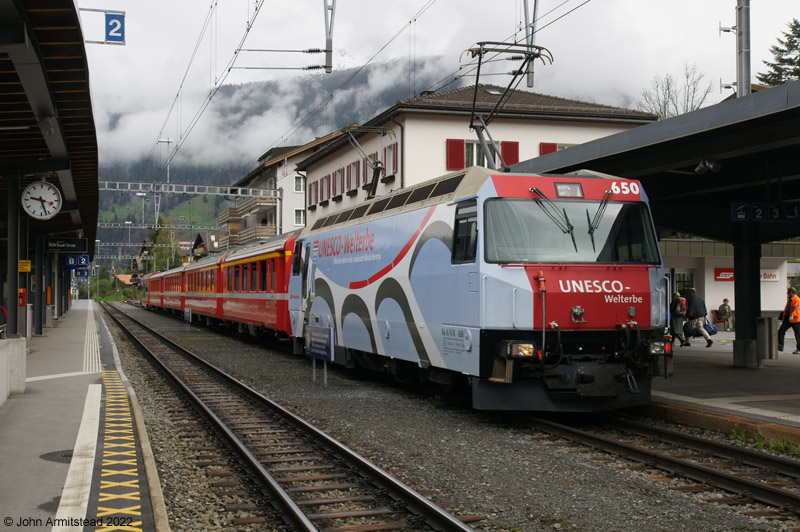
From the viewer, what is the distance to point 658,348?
1004cm

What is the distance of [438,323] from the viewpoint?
11.1 metres

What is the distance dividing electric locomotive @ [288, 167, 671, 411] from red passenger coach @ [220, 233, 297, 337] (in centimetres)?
Answer: 1019

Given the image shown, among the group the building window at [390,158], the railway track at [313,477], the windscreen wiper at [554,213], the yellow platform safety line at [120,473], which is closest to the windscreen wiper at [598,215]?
the windscreen wiper at [554,213]

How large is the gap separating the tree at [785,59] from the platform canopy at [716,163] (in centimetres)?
4537

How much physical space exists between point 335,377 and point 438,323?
18.7 feet

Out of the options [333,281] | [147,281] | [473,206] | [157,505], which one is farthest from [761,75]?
[157,505]

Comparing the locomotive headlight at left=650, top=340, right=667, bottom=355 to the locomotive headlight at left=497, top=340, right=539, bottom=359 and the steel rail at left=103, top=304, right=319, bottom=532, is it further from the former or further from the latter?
the steel rail at left=103, top=304, right=319, bottom=532

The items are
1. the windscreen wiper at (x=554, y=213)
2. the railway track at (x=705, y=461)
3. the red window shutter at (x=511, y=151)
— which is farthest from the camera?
the red window shutter at (x=511, y=151)

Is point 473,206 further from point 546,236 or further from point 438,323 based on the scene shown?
point 438,323

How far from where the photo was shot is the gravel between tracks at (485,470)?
6.43m

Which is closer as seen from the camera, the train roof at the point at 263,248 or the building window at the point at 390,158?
the train roof at the point at 263,248

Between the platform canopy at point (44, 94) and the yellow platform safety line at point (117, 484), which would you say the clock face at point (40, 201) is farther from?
the yellow platform safety line at point (117, 484)

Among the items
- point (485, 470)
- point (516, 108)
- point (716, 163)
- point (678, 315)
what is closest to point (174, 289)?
point (516, 108)

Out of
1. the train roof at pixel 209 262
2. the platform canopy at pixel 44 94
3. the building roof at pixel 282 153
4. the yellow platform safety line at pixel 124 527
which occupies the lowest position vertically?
the yellow platform safety line at pixel 124 527
